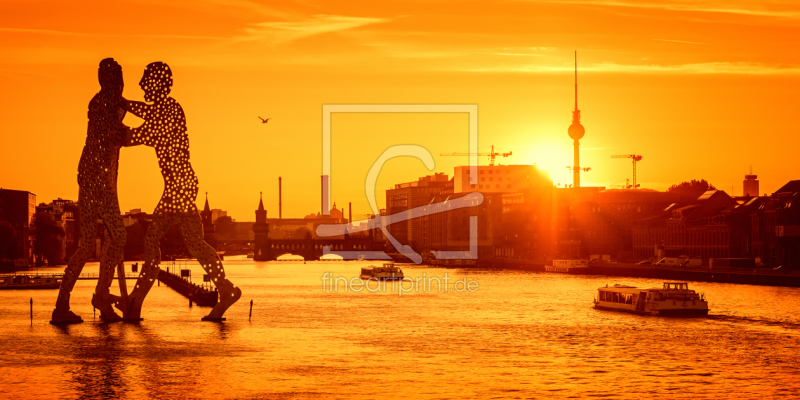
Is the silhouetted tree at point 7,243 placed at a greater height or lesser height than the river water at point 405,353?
greater

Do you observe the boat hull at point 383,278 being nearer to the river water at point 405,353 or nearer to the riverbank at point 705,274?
the riverbank at point 705,274

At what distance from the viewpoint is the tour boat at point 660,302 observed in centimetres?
7794

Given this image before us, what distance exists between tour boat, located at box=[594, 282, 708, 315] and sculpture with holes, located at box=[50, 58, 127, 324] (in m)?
37.9

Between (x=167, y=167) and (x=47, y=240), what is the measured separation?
5562 inches

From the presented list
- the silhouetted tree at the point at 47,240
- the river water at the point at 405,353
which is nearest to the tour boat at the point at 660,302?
the river water at the point at 405,353

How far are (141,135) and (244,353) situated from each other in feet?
44.8

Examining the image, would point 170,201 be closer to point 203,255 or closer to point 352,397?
point 203,255

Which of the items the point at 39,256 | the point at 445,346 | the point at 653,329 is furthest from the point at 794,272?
the point at 39,256

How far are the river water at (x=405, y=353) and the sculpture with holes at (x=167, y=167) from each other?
4290 millimetres

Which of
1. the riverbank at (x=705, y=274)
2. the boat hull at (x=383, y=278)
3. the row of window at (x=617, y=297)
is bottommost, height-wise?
the boat hull at (x=383, y=278)

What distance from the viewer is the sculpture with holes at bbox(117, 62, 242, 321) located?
58.0 metres

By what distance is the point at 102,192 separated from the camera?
59.0m

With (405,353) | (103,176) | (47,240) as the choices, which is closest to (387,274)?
(47,240)

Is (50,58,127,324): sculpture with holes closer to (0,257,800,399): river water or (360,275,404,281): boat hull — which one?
(0,257,800,399): river water
